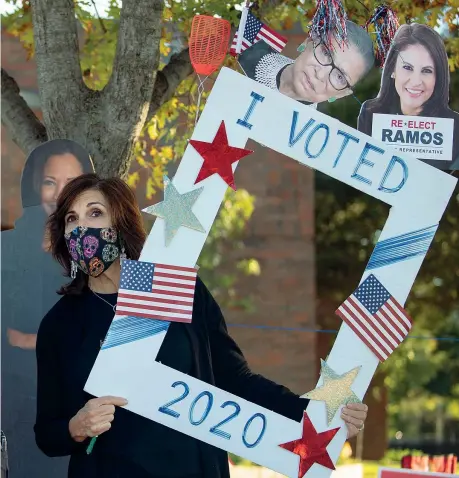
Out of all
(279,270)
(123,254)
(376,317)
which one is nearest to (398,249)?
(376,317)

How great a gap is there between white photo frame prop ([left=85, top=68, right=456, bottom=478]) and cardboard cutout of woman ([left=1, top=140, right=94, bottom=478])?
2.59ft

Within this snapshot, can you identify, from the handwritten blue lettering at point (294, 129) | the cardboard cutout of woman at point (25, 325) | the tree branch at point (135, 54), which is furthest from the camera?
the cardboard cutout of woman at point (25, 325)

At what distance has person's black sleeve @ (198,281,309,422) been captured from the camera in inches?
119

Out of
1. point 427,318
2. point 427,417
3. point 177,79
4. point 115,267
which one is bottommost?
point 427,417

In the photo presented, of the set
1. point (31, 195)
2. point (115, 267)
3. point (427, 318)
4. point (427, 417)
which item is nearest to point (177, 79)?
point (31, 195)

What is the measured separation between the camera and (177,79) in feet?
13.8

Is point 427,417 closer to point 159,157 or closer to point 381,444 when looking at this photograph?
point 381,444

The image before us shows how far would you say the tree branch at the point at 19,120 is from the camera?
4039mm

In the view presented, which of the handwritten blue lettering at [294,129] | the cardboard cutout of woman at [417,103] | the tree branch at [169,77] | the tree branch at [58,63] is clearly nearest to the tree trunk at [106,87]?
the tree branch at [58,63]

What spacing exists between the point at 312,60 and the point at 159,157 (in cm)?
258

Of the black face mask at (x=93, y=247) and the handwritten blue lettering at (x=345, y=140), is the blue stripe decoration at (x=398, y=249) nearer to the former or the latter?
the handwritten blue lettering at (x=345, y=140)

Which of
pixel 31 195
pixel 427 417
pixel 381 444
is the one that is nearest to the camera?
pixel 31 195

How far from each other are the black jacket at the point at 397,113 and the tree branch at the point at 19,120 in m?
1.45

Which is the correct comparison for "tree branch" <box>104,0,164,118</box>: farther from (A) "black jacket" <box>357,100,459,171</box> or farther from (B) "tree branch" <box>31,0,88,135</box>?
(A) "black jacket" <box>357,100,459,171</box>
